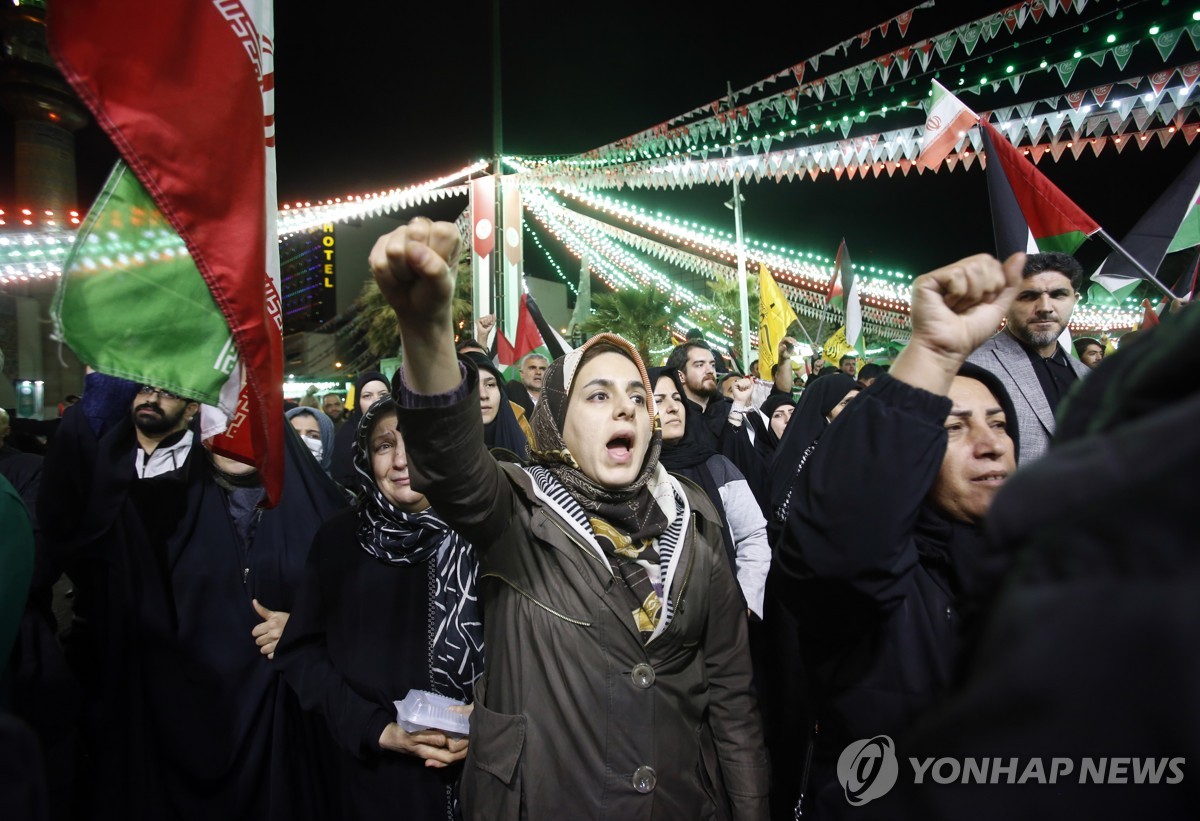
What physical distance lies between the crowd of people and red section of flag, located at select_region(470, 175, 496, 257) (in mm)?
8266

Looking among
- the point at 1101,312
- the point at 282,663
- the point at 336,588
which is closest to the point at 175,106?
the point at 336,588

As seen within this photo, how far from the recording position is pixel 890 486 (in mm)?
1271

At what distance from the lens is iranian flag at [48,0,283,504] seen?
1.59 m

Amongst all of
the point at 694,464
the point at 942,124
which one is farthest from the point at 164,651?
the point at 942,124

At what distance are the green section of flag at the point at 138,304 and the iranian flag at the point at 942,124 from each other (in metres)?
5.41

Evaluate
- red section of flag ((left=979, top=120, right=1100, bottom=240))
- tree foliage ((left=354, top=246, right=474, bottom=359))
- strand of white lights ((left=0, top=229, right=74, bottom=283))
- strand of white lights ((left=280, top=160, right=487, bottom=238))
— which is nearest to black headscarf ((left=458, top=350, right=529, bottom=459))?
red section of flag ((left=979, top=120, right=1100, bottom=240))

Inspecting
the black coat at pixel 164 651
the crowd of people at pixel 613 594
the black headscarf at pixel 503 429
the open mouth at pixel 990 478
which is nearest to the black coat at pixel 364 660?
the crowd of people at pixel 613 594

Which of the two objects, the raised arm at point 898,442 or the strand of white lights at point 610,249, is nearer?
the raised arm at point 898,442

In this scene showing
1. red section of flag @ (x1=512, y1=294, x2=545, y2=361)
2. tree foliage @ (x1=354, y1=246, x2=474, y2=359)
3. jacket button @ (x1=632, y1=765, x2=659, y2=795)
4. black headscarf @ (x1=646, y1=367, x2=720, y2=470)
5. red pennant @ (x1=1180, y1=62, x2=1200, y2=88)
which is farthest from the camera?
tree foliage @ (x1=354, y1=246, x2=474, y2=359)

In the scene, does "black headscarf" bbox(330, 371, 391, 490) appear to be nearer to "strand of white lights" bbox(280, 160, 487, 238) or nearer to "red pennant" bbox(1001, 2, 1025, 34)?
"red pennant" bbox(1001, 2, 1025, 34)

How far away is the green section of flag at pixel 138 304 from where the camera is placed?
62.4 inches

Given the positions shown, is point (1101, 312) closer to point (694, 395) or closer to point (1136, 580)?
point (694, 395)

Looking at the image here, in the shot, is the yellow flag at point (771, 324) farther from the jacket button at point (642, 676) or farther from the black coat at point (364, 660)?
the jacket button at point (642, 676)

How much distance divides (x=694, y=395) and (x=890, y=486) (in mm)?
3642
